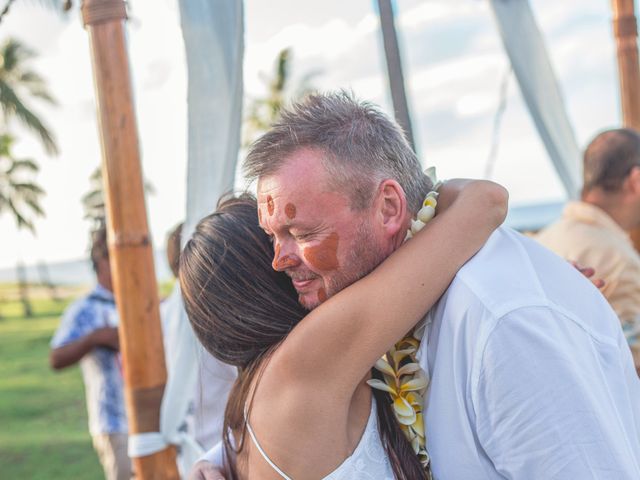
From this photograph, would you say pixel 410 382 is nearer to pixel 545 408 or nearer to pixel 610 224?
pixel 545 408

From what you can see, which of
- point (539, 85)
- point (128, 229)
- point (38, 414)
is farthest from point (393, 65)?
point (38, 414)

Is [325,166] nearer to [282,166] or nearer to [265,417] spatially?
[282,166]

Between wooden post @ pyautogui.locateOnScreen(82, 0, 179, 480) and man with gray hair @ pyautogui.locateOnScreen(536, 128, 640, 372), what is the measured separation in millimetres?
1701

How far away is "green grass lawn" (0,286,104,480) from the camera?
38.7 ft

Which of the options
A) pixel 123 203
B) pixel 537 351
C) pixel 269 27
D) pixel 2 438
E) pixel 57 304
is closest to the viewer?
pixel 537 351

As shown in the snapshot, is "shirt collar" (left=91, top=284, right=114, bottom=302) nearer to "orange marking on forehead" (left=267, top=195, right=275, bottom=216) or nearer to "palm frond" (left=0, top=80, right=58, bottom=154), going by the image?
"orange marking on forehead" (left=267, top=195, right=275, bottom=216)

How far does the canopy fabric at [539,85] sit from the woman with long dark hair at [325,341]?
287cm

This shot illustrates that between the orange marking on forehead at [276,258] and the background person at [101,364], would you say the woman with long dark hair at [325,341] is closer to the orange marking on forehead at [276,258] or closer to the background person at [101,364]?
the orange marking on forehead at [276,258]

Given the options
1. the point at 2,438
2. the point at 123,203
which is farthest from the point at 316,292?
the point at 2,438

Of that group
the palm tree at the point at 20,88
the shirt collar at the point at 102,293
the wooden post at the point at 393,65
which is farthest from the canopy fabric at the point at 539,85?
the palm tree at the point at 20,88

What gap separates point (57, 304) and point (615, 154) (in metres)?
37.9

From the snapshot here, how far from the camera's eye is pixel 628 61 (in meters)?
5.03

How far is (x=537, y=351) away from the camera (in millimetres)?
1424

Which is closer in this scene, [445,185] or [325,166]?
[325,166]
